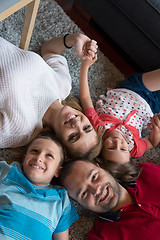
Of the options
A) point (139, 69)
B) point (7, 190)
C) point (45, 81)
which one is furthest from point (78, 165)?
point (139, 69)

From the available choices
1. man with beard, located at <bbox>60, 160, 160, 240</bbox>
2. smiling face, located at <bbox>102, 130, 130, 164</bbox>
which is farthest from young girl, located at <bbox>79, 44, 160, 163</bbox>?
man with beard, located at <bbox>60, 160, 160, 240</bbox>

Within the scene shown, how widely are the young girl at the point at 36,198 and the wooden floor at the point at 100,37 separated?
3.01ft

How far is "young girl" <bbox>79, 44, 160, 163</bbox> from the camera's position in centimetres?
126

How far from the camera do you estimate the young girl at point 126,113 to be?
126cm

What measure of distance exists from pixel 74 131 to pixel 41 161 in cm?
21

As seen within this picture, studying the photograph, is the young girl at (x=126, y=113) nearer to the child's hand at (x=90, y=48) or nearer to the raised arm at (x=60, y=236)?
the child's hand at (x=90, y=48)

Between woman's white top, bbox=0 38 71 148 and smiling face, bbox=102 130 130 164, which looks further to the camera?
smiling face, bbox=102 130 130 164

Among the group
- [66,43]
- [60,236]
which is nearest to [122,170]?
[60,236]

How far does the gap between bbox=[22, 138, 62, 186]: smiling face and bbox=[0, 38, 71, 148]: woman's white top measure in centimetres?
10

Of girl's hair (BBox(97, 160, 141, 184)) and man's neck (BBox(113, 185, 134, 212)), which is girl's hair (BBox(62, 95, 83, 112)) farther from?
man's neck (BBox(113, 185, 134, 212))

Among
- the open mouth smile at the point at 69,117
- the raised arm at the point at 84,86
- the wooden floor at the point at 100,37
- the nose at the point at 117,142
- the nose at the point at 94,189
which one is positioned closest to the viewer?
the nose at the point at 94,189

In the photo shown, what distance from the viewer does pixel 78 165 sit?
106cm

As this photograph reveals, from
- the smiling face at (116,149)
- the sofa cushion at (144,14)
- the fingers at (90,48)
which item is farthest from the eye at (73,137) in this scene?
the sofa cushion at (144,14)

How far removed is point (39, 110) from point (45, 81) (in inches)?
5.6
